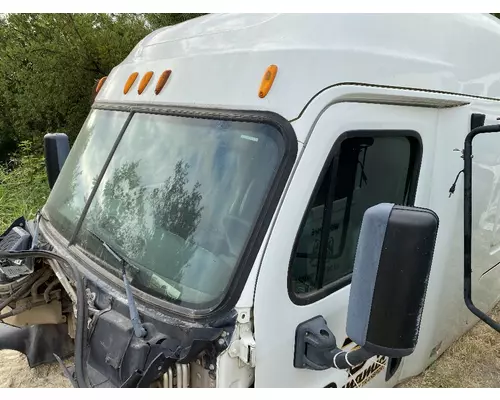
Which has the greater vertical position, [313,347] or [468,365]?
[313,347]

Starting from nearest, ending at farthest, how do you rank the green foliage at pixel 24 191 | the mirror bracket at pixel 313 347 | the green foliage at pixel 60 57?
the mirror bracket at pixel 313 347
the green foliage at pixel 24 191
the green foliage at pixel 60 57

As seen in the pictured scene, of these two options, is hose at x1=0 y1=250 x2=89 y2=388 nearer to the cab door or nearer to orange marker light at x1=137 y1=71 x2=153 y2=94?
the cab door

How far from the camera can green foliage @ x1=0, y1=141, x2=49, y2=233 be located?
298 inches

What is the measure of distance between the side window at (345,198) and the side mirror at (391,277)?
0.42m

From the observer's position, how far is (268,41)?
1957mm

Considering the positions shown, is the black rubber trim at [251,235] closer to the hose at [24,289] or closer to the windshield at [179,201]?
the windshield at [179,201]

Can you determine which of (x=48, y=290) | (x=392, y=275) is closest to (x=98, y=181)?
(x=48, y=290)

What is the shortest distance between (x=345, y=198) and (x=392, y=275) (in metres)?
0.68

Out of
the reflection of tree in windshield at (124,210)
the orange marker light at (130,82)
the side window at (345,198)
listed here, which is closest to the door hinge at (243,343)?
the side window at (345,198)

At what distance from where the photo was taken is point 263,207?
1.81m

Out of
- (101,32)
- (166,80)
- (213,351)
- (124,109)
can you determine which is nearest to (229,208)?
(213,351)

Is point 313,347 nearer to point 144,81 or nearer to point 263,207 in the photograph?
point 263,207

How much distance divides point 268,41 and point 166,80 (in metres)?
0.58

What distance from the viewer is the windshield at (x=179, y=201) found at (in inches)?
73.0
